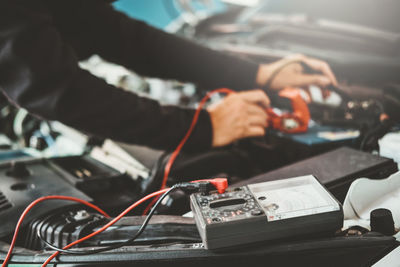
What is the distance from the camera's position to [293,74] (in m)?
1.02

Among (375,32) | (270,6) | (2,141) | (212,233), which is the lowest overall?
(2,141)

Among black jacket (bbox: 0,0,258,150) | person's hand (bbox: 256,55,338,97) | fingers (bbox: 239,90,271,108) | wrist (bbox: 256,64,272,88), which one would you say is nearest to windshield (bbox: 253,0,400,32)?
person's hand (bbox: 256,55,338,97)

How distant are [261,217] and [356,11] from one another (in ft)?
3.55

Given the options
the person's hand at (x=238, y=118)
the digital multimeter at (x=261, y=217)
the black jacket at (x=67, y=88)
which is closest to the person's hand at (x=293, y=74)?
the person's hand at (x=238, y=118)

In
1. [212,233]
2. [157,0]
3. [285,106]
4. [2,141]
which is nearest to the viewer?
[212,233]

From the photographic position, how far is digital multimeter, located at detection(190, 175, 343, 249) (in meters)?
0.35

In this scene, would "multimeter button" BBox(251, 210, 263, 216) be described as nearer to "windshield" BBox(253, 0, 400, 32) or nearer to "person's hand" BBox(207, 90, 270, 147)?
"person's hand" BBox(207, 90, 270, 147)

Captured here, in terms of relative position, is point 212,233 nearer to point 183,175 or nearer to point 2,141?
point 183,175

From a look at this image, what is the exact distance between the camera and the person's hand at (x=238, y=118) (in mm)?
772

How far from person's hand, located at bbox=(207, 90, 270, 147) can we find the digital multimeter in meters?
0.37

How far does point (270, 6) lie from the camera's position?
5.50 feet

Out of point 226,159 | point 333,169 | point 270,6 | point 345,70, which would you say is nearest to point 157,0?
point 270,6

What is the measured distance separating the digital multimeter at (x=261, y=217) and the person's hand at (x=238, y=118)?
375 millimetres

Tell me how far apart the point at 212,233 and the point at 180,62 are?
80 centimetres
